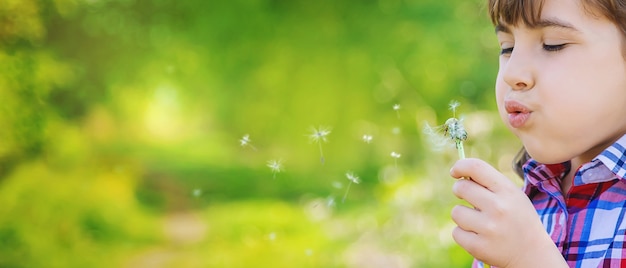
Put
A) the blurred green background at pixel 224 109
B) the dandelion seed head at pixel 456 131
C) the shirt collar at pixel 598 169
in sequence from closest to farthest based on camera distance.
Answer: the dandelion seed head at pixel 456 131 < the shirt collar at pixel 598 169 < the blurred green background at pixel 224 109

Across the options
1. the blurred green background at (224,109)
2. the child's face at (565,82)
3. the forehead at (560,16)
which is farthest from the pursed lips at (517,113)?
the blurred green background at (224,109)

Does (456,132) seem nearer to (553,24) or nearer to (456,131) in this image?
(456,131)

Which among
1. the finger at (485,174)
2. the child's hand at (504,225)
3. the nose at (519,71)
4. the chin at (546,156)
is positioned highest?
the nose at (519,71)

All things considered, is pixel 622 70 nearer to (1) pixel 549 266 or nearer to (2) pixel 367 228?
(1) pixel 549 266

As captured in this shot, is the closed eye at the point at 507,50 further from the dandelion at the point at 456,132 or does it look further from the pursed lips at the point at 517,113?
the dandelion at the point at 456,132

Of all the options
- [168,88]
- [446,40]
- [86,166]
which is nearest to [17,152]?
[86,166]

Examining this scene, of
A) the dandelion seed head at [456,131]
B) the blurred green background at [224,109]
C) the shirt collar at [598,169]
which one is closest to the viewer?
the dandelion seed head at [456,131]

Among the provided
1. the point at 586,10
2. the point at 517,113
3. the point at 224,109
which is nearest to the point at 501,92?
the point at 517,113
